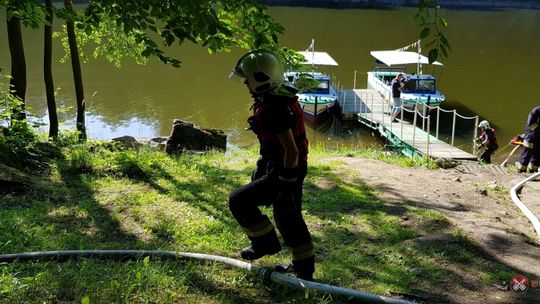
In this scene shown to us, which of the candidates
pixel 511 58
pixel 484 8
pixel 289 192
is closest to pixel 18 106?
pixel 289 192

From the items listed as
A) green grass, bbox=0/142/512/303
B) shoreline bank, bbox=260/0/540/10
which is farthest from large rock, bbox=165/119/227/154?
shoreline bank, bbox=260/0/540/10

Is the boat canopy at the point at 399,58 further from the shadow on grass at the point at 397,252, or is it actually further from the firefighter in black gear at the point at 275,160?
the firefighter in black gear at the point at 275,160

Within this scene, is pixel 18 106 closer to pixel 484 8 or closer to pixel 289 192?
pixel 289 192

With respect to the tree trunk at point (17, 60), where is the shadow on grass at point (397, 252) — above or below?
below

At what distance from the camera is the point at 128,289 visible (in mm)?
2965

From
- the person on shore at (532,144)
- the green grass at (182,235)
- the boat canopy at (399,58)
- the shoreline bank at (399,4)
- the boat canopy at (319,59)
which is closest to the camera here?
the green grass at (182,235)

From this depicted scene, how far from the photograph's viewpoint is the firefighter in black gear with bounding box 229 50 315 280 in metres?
2.97

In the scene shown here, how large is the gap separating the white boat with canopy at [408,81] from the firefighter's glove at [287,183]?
48.4 feet

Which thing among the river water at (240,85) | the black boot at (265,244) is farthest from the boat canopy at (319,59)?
the black boot at (265,244)

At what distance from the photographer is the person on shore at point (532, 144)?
31.1 ft

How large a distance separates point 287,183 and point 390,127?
14961mm

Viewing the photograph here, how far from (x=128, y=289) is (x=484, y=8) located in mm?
60392

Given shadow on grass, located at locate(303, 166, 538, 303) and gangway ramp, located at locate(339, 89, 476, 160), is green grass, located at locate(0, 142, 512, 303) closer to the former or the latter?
shadow on grass, located at locate(303, 166, 538, 303)

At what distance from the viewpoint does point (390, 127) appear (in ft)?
57.0
